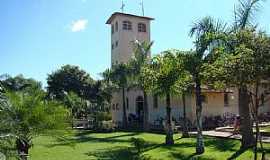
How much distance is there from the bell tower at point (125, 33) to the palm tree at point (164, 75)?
83.6ft

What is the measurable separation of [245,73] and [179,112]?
2562 centimetres

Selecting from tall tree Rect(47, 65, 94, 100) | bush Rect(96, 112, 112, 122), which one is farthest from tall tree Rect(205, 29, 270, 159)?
tall tree Rect(47, 65, 94, 100)

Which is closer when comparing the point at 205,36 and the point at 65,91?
the point at 205,36

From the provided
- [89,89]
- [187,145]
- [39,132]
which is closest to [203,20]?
[187,145]

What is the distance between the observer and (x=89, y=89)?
5706 cm

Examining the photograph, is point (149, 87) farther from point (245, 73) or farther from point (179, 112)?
point (179, 112)

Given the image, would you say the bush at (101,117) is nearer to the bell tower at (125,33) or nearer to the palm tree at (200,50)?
the bell tower at (125,33)

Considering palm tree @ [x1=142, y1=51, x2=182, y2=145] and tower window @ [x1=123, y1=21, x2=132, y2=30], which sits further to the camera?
tower window @ [x1=123, y1=21, x2=132, y2=30]

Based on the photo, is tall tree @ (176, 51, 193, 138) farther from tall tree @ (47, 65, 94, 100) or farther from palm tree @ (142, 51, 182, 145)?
tall tree @ (47, 65, 94, 100)

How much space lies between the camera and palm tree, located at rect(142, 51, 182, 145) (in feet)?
66.7

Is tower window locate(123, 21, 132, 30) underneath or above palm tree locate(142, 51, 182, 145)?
above

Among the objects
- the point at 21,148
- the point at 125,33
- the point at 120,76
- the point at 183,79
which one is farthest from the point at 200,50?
the point at 125,33

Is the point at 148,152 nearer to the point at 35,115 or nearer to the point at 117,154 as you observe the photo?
the point at 117,154

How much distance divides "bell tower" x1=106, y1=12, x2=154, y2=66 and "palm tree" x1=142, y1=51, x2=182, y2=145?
25.5 meters
